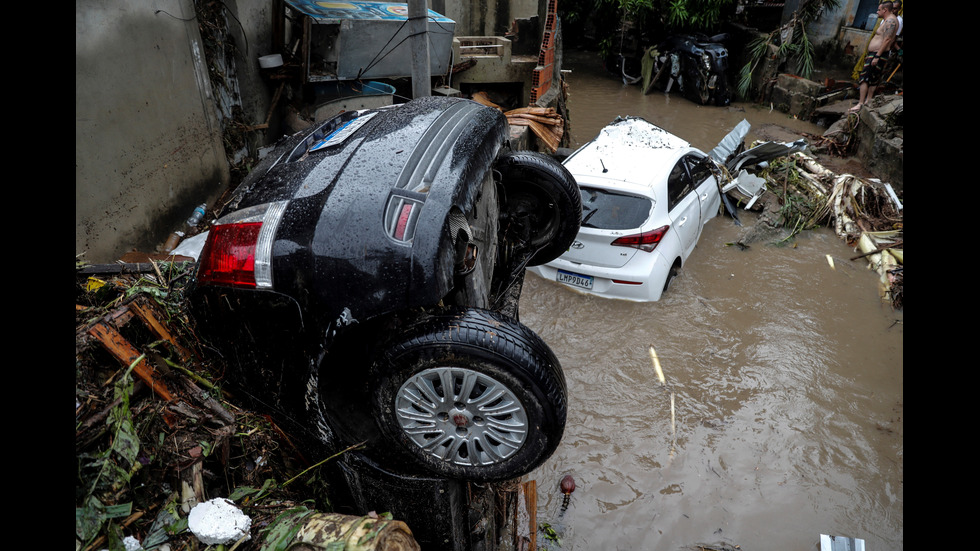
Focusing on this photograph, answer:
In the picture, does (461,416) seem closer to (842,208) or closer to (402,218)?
(402,218)

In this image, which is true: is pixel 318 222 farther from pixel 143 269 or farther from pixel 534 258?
pixel 534 258

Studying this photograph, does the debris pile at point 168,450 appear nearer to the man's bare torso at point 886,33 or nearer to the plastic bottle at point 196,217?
the plastic bottle at point 196,217

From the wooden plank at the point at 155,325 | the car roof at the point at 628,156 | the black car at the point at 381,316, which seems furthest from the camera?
the car roof at the point at 628,156

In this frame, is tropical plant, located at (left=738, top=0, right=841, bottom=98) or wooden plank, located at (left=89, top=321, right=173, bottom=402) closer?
wooden plank, located at (left=89, top=321, right=173, bottom=402)

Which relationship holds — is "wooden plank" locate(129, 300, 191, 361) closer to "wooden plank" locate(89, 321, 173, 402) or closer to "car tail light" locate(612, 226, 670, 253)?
"wooden plank" locate(89, 321, 173, 402)

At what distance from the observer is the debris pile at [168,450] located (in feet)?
6.30

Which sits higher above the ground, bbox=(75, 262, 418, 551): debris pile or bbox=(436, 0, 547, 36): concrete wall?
bbox=(436, 0, 547, 36): concrete wall

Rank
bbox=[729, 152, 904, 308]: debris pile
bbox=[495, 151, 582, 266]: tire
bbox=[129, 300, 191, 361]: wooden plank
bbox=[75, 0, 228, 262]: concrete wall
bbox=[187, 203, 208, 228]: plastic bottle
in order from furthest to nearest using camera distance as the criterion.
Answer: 1. bbox=[729, 152, 904, 308]: debris pile
2. bbox=[187, 203, 208, 228]: plastic bottle
3. bbox=[75, 0, 228, 262]: concrete wall
4. bbox=[495, 151, 582, 266]: tire
5. bbox=[129, 300, 191, 361]: wooden plank

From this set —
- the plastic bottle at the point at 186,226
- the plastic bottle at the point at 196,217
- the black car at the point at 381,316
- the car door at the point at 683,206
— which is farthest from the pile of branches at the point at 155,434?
the car door at the point at 683,206

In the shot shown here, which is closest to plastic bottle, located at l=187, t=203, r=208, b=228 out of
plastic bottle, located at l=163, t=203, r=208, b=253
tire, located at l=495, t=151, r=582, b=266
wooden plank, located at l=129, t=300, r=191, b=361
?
plastic bottle, located at l=163, t=203, r=208, b=253

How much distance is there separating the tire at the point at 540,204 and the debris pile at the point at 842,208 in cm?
573

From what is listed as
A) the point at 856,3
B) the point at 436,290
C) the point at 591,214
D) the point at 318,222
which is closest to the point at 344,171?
the point at 318,222

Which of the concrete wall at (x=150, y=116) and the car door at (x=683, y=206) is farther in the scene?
the car door at (x=683, y=206)

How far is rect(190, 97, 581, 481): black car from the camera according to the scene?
2.15 metres
